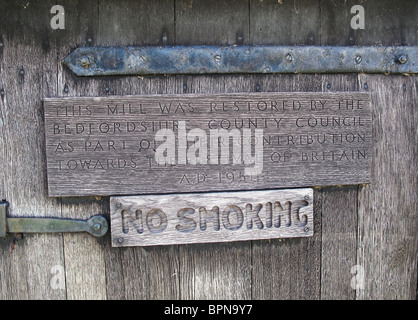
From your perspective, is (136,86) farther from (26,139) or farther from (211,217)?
(211,217)

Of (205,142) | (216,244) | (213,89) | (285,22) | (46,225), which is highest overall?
(285,22)

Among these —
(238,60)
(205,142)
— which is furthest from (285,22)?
(205,142)

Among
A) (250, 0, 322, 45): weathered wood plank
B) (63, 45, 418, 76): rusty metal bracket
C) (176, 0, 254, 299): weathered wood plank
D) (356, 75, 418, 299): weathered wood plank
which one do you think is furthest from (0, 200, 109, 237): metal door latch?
(356, 75, 418, 299): weathered wood plank

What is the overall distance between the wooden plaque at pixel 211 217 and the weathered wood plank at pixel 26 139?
0.26m

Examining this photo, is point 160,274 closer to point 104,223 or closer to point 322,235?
point 104,223

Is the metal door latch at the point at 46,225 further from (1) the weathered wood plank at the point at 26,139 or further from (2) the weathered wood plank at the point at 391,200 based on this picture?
(2) the weathered wood plank at the point at 391,200

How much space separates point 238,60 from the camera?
1137 mm

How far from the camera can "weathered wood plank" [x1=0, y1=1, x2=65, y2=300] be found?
1092 millimetres

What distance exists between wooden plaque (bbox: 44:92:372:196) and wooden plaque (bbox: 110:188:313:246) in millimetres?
35

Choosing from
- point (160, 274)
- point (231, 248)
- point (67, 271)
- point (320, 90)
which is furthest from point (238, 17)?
point (67, 271)

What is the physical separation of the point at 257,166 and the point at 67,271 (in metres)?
0.77

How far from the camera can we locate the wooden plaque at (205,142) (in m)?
1.10

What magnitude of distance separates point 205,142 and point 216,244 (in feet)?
1.26

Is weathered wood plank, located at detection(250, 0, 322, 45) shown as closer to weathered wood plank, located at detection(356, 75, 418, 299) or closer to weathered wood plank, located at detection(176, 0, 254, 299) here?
weathered wood plank, located at detection(176, 0, 254, 299)
